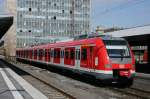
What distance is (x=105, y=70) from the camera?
19.2 m

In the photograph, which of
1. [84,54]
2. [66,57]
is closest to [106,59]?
[84,54]

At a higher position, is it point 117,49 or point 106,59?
point 117,49

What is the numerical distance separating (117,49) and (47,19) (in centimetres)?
9702

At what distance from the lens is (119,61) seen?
19.6 metres

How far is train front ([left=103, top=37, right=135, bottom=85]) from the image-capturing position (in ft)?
63.7

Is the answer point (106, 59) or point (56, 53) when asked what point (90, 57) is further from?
point (56, 53)

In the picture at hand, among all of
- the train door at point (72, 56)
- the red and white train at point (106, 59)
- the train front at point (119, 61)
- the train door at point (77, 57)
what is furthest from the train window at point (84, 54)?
the train door at point (72, 56)

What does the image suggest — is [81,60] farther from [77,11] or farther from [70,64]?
[77,11]

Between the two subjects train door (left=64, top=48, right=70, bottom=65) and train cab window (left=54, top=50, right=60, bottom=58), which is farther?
train cab window (left=54, top=50, right=60, bottom=58)

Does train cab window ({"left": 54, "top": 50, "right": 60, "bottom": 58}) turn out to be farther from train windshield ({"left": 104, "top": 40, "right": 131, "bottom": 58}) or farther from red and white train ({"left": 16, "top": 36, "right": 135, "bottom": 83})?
train windshield ({"left": 104, "top": 40, "right": 131, "bottom": 58})

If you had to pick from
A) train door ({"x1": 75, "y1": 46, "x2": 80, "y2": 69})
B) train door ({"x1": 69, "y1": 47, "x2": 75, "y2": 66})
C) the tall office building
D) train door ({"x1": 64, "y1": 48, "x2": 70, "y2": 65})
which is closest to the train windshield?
train door ({"x1": 75, "y1": 46, "x2": 80, "y2": 69})

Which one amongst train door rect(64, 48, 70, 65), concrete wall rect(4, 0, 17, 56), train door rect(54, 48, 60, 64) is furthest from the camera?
concrete wall rect(4, 0, 17, 56)

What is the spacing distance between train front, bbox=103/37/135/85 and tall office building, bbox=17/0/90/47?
9395 cm

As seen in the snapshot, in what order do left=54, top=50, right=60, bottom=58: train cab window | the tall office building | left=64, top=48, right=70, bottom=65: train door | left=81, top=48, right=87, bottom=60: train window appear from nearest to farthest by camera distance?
left=81, top=48, right=87, bottom=60: train window
left=64, top=48, right=70, bottom=65: train door
left=54, top=50, right=60, bottom=58: train cab window
the tall office building
